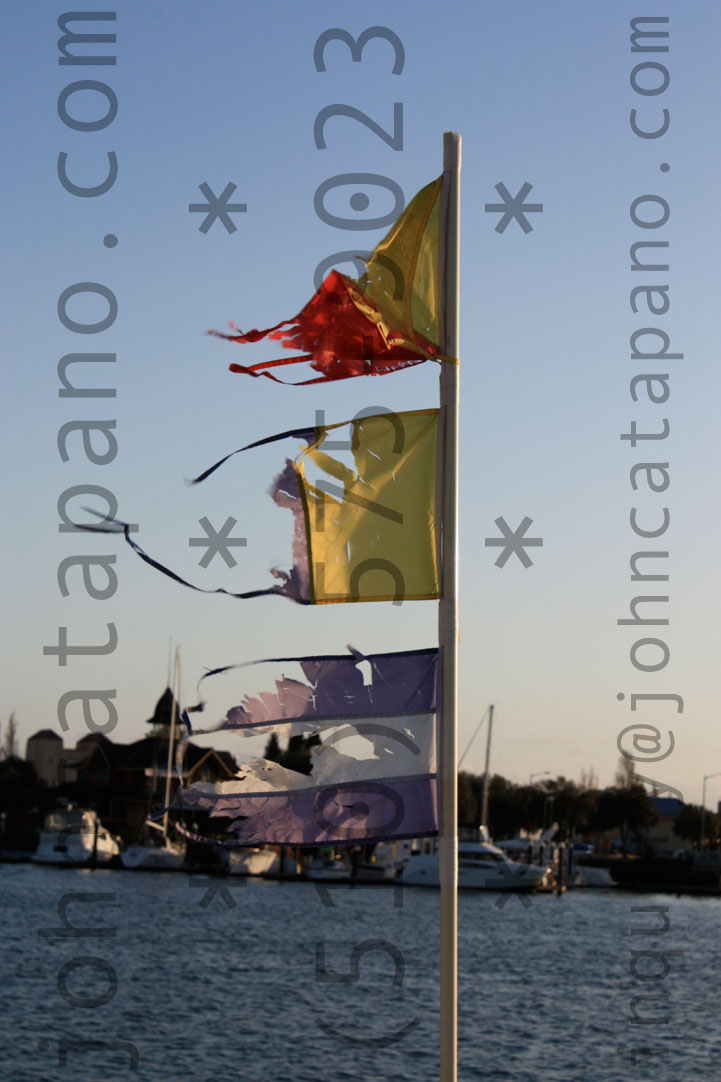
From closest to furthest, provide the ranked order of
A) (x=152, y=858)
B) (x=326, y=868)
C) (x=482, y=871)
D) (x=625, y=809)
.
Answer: (x=482, y=871) → (x=152, y=858) → (x=326, y=868) → (x=625, y=809)

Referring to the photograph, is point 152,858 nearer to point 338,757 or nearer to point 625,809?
point 625,809

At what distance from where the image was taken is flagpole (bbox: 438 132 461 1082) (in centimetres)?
697

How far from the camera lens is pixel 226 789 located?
25.7 ft

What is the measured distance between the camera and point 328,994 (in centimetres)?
4394

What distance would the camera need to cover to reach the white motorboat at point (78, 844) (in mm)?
110250

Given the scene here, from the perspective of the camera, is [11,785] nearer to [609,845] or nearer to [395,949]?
[609,845]

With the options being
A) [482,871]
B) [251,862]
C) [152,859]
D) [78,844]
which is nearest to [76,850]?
[78,844]

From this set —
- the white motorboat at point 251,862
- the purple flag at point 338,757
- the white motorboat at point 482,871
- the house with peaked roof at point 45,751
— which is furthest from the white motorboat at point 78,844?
the purple flag at point 338,757

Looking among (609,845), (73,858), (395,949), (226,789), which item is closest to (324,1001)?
(395,949)

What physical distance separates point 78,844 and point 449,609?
108823 millimetres

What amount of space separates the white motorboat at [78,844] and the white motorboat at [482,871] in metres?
26.2

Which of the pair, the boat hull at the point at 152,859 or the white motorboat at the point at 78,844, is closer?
the boat hull at the point at 152,859

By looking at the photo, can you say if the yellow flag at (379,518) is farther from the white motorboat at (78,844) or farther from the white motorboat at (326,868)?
the white motorboat at (78,844)

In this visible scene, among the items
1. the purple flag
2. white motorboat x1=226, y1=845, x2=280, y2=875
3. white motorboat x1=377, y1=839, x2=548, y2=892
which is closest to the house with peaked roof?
white motorboat x1=226, y1=845, x2=280, y2=875
